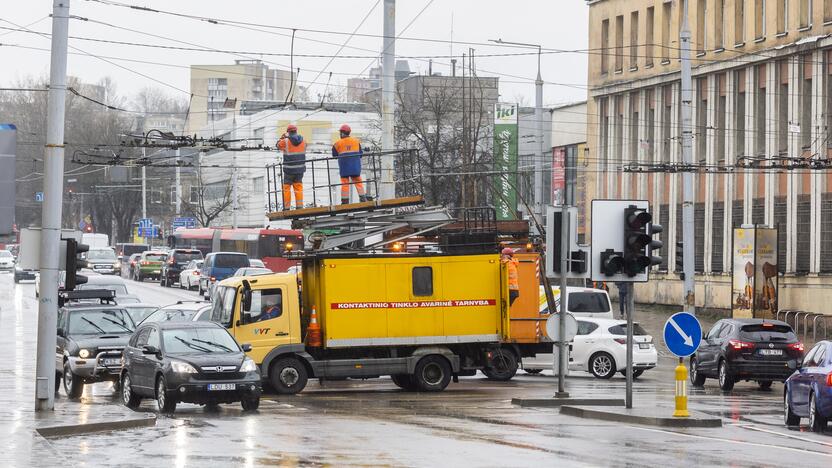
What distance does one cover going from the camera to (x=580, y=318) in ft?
116

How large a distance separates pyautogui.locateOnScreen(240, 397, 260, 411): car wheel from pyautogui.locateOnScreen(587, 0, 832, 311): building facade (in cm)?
1969

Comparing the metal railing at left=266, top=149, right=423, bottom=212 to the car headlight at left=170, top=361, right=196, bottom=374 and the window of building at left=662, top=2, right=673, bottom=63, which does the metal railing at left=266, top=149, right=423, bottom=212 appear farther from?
the window of building at left=662, top=2, right=673, bottom=63

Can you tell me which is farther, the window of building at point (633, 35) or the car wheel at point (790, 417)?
the window of building at point (633, 35)

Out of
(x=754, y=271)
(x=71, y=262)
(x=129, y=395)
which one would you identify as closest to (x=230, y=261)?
(x=754, y=271)

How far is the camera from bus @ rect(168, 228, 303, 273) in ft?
253

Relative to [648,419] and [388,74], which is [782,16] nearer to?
[388,74]

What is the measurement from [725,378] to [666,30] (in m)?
31.7

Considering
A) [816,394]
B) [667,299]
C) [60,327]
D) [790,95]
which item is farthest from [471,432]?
[667,299]

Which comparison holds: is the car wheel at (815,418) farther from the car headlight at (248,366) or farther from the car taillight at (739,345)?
the car taillight at (739,345)

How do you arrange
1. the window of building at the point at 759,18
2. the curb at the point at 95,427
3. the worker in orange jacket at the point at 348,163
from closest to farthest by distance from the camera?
the curb at the point at 95,427 → the worker in orange jacket at the point at 348,163 → the window of building at the point at 759,18

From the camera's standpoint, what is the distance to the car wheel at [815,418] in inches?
887

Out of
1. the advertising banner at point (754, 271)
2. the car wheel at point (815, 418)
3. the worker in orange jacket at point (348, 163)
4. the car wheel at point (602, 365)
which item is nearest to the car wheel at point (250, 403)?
the worker in orange jacket at point (348, 163)

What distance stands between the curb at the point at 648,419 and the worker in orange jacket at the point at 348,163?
814 cm

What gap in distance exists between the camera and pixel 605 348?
116 ft
